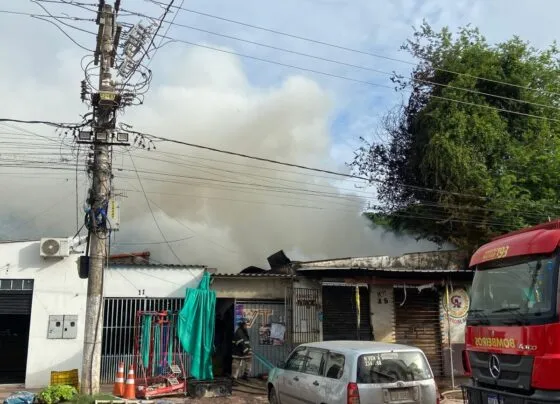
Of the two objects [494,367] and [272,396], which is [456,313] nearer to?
[272,396]

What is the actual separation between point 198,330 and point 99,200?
4640 mm

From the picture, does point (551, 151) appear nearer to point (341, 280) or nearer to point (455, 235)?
point (455, 235)

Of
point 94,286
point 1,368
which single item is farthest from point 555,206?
point 1,368

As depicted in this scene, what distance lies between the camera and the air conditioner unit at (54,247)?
1395 cm

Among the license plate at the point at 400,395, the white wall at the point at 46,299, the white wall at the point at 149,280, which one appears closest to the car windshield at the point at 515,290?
the license plate at the point at 400,395

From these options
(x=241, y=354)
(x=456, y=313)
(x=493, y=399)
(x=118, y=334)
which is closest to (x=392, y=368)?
(x=493, y=399)

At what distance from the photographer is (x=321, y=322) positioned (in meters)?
15.7

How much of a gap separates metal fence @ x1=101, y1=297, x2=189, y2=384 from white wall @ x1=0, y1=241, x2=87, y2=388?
0.70 meters

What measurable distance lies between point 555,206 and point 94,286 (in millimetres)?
15417

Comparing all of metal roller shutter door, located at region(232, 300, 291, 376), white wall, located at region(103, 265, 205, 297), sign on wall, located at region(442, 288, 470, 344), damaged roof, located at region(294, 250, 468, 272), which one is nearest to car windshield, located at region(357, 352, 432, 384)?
metal roller shutter door, located at region(232, 300, 291, 376)

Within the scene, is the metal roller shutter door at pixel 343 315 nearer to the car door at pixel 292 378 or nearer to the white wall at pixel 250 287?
the white wall at pixel 250 287

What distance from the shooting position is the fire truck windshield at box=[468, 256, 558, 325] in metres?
5.66

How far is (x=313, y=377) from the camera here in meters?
8.23

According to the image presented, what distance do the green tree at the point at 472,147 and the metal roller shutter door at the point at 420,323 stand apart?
4186 mm
